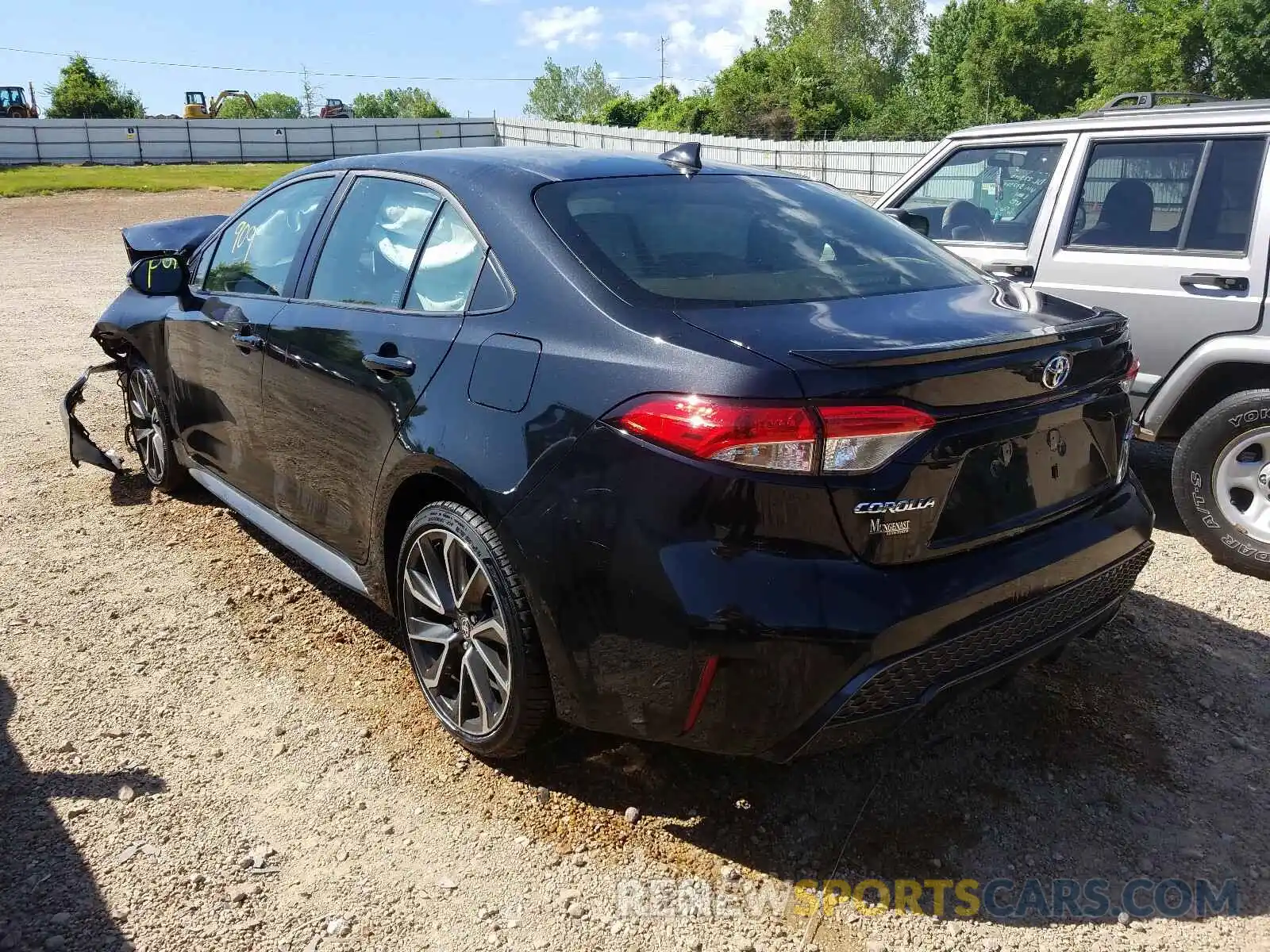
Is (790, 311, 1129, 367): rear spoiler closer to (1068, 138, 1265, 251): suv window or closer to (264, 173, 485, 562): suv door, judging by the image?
(264, 173, 485, 562): suv door

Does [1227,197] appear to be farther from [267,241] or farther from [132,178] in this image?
[132,178]

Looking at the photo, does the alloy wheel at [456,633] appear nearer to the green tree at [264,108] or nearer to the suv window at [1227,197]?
the suv window at [1227,197]

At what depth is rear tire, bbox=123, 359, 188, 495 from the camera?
195 inches

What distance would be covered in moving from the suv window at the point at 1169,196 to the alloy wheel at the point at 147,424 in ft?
14.8

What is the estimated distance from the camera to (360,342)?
3.19m

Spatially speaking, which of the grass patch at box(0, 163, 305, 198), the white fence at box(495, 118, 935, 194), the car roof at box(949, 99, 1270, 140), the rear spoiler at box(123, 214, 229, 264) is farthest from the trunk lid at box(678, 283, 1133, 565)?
the grass patch at box(0, 163, 305, 198)

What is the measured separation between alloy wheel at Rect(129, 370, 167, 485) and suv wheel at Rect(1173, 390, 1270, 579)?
470 cm

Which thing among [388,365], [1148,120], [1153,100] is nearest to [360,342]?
[388,365]

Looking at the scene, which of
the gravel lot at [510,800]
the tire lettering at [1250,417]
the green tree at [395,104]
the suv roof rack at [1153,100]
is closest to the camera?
the gravel lot at [510,800]

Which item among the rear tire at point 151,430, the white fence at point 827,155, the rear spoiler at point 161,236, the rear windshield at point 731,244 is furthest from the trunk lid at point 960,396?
the white fence at point 827,155

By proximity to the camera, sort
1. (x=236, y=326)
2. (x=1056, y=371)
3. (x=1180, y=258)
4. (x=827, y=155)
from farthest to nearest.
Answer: (x=827, y=155) < (x=1180, y=258) < (x=236, y=326) < (x=1056, y=371)

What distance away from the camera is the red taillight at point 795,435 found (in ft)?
7.25

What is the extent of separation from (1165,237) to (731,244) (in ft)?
9.00

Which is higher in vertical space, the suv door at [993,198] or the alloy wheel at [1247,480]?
the suv door at [993,198]
